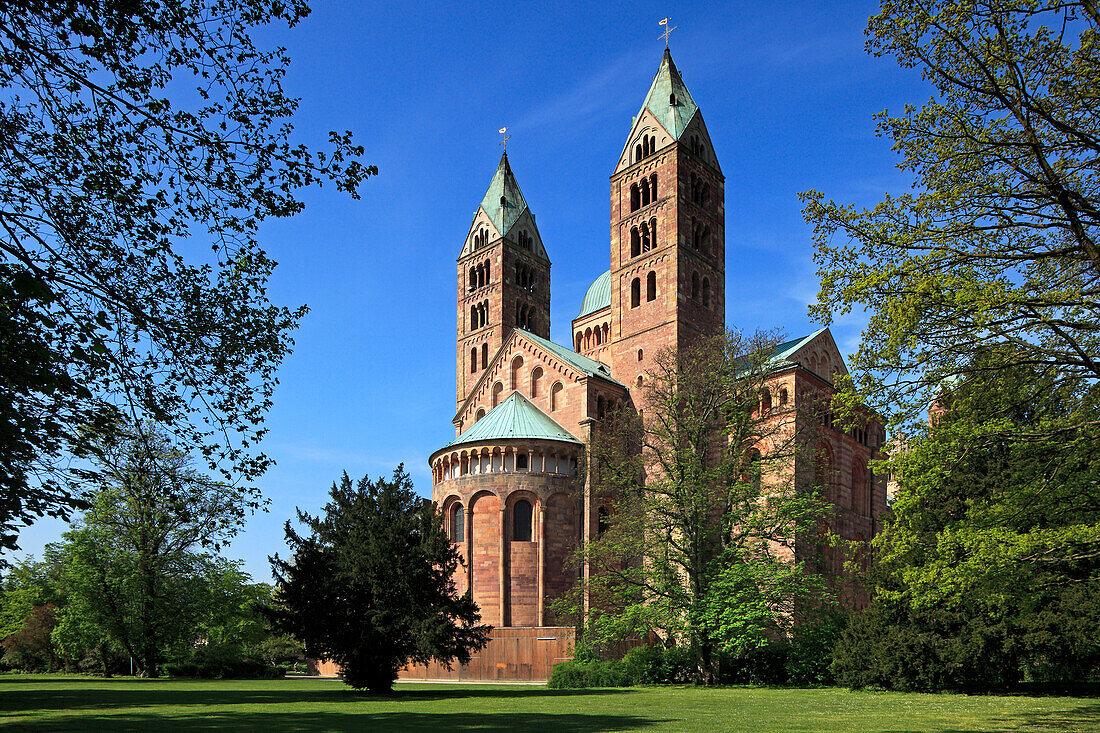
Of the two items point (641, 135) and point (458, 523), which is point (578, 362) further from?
point (641, 135)

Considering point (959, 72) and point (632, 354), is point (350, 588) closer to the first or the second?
point (959, 72)

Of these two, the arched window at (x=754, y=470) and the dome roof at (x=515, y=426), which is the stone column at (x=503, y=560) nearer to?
the dome roof at (x=515, y=426)

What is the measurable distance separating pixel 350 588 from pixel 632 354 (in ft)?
85.8

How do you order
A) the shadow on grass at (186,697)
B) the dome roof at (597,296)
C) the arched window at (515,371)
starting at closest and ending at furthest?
the shadow on grass at (186,697)
the arched window at (515,371)
the dome roof at (597,296)

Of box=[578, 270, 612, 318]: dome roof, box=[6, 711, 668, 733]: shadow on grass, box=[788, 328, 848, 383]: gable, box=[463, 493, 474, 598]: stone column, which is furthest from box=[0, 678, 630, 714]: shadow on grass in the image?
box=[578, 270, 612, 318]: dome roof

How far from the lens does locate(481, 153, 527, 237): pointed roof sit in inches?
2352

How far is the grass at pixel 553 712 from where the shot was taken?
1450cm

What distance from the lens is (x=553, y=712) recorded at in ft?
59.9

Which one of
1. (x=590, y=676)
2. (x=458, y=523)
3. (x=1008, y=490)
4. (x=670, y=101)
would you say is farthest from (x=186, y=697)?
(x=670, y=101)

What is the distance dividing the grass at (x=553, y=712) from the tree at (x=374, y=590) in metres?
1.38

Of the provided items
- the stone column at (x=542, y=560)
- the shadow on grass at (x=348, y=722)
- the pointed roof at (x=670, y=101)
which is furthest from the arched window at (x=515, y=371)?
the shadow on grass at (x=348, y=722)

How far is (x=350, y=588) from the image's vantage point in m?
23.2

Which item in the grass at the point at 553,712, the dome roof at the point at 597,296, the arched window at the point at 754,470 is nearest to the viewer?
the grass at the point at 553,712

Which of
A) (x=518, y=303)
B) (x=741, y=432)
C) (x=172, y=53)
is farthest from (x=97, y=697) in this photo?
(x=518, y=303)
